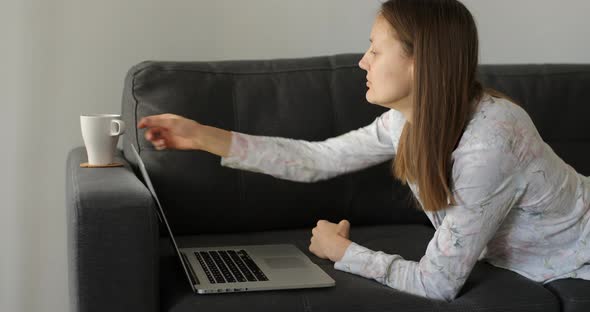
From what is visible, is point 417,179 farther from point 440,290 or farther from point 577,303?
point 577,303

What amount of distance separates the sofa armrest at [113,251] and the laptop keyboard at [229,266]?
15 cm

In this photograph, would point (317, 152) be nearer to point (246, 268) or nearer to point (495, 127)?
point (246, 268)

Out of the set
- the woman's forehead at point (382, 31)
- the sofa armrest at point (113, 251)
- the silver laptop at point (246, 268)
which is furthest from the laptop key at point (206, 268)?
the woman's forehead at point (382, 31)

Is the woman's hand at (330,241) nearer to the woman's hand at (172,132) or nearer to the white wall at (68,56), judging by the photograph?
the woman's hand at (172,132)

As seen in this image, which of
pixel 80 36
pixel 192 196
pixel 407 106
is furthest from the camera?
pixel 80 36

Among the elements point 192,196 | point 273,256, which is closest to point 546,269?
point 273,256

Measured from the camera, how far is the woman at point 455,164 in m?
1.56

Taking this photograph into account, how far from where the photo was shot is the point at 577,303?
1.63 metres

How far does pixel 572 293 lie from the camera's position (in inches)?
64.6

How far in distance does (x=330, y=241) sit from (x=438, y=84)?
0.42 metres

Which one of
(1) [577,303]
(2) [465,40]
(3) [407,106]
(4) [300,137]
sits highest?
(2) [465,40]

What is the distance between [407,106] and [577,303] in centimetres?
51

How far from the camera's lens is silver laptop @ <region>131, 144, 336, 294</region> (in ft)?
5.12

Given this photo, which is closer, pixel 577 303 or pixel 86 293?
pixel 86 293
